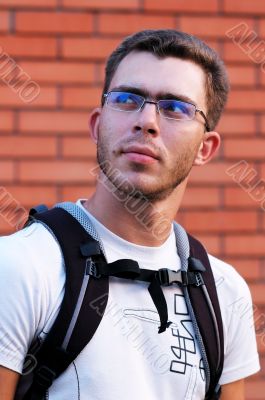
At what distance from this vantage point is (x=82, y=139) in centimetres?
357

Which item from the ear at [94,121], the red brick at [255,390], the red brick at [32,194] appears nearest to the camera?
the ear at [94,121]

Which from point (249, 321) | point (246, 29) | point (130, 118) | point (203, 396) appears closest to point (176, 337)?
point (203, 396)

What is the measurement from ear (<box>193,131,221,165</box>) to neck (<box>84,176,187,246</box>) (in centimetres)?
24

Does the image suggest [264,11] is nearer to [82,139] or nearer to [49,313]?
[82,139]

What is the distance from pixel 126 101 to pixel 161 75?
0.13 m

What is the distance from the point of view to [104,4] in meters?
3.60

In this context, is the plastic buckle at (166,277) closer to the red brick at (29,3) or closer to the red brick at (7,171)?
the red brick at (7,171)

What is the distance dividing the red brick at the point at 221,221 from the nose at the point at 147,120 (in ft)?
→ 4.73

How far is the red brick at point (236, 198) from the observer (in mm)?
3668

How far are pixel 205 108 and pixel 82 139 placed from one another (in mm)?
1222

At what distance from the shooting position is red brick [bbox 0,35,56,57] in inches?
139

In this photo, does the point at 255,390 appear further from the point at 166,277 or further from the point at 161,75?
the point at 161,75

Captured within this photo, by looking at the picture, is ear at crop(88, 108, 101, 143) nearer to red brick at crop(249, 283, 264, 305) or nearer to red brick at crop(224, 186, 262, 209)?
red brick at crop(224, 186, 262, 209)

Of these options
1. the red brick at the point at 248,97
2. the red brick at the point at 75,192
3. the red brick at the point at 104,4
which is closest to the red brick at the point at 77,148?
the red brick at the point at 75,192
